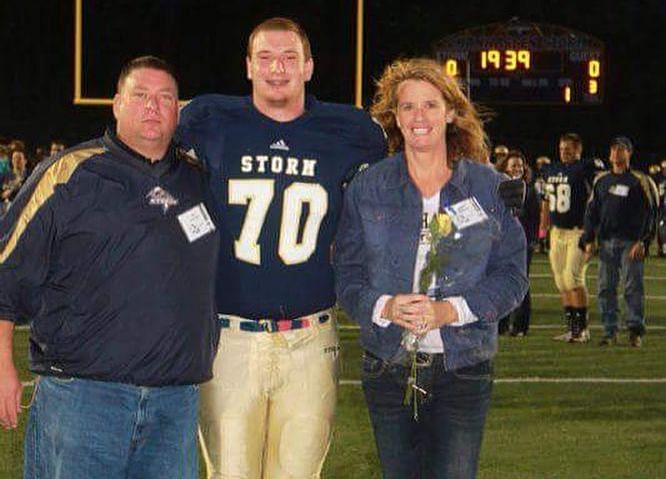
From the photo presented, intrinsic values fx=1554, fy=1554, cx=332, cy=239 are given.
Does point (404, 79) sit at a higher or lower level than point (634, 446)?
higher

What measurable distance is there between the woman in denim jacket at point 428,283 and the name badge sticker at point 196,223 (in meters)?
0.46

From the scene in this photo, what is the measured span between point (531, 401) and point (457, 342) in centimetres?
524

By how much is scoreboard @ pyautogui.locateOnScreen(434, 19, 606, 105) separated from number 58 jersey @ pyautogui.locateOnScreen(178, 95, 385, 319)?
1002 inches

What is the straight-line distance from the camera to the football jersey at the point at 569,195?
1420 centimetres

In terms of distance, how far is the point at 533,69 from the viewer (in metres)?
31.5

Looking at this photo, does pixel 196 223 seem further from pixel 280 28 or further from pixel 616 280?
pixel 616 280

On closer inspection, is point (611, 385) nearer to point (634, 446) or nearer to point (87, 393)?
point (634, 446)

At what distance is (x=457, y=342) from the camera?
5051 millimetres

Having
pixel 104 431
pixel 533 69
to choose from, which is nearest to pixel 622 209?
pixel 104 431

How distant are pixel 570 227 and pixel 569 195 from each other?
0.30 metres

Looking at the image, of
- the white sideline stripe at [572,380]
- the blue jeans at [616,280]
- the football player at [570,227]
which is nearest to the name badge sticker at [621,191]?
the blue jeans at [616,280]

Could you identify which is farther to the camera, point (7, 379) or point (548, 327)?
point (548, 327)

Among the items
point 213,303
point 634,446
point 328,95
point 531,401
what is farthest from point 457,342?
point 328,95

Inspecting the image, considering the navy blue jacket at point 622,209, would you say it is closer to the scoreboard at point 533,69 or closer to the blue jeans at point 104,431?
the blue jeans at point 104,431
